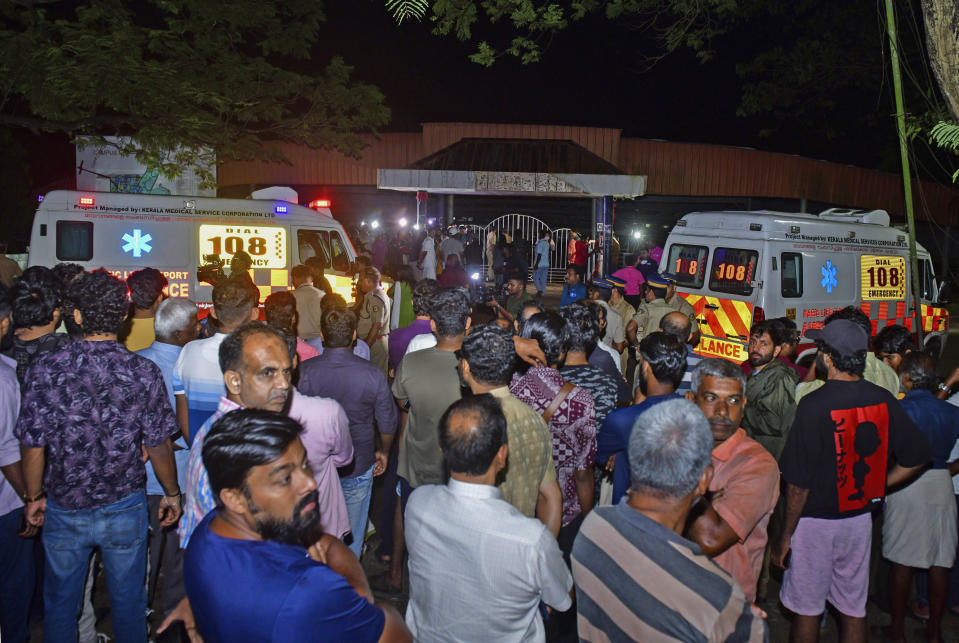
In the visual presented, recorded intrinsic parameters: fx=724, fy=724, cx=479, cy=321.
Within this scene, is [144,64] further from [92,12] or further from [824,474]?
[824,474]

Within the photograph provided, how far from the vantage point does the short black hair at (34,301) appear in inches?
170

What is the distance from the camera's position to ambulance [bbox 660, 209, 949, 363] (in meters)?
9.46

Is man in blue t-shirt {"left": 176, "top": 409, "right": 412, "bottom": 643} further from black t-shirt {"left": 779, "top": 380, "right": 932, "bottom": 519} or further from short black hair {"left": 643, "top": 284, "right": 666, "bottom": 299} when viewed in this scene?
short black hair {"left": 643, "top": 284, "right": 666, "bottom": 299}

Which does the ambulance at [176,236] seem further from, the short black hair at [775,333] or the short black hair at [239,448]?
the short black hair at [239,448]

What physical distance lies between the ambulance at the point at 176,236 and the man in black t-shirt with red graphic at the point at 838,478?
7991 millimetres

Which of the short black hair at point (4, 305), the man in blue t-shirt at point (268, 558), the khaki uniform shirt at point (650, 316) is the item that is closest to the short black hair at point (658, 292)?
the khaki uniform shirt at point (650, 316)

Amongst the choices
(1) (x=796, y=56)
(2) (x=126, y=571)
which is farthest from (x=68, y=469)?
(1) (x=796, y=56)

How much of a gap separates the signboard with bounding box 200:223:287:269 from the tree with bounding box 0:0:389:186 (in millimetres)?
5601

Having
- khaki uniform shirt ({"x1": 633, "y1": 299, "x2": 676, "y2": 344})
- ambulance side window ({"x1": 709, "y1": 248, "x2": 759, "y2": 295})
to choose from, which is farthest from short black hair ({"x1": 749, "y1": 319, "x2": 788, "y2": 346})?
ambulance side window ({"x1": 709, "y1": 248, "x2": 759, "y2": 295})

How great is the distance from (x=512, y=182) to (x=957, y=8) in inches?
577

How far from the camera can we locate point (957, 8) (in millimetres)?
4227

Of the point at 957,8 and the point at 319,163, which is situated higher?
the point at 319,163

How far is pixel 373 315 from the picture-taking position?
823 centimetres

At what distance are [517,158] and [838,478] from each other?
18.6 meters
